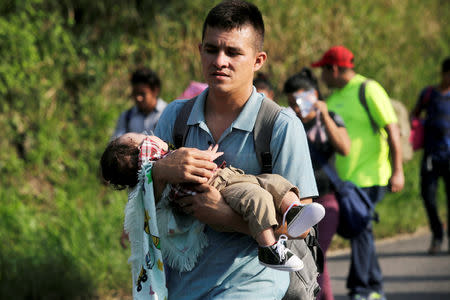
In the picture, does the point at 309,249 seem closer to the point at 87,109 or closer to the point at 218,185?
the point at 218,185

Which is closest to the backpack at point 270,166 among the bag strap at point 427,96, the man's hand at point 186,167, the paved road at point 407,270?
the man's hand at point 186,167

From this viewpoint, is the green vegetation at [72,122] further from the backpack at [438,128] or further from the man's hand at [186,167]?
the man's hand at [186,167]

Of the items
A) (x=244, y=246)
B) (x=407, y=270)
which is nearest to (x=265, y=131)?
(x=244, y=246)

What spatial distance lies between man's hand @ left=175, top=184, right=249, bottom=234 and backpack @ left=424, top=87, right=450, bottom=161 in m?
5.93

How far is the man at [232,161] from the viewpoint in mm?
2527

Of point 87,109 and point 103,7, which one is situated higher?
point 103,7

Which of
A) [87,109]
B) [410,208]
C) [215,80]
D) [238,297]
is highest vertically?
[215,80]

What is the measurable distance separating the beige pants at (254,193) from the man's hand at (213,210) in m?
0.03

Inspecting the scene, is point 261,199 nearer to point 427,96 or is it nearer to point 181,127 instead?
point 181,127

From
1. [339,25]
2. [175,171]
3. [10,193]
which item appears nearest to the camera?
[175,171]

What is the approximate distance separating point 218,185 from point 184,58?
20.9ft

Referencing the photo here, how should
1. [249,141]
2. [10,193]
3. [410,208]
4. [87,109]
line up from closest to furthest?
[249,141] < [10,193] < [87,109] < [410,208]

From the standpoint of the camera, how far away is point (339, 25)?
11.6 m

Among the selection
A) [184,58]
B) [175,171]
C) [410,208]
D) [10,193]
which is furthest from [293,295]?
[410,208]
